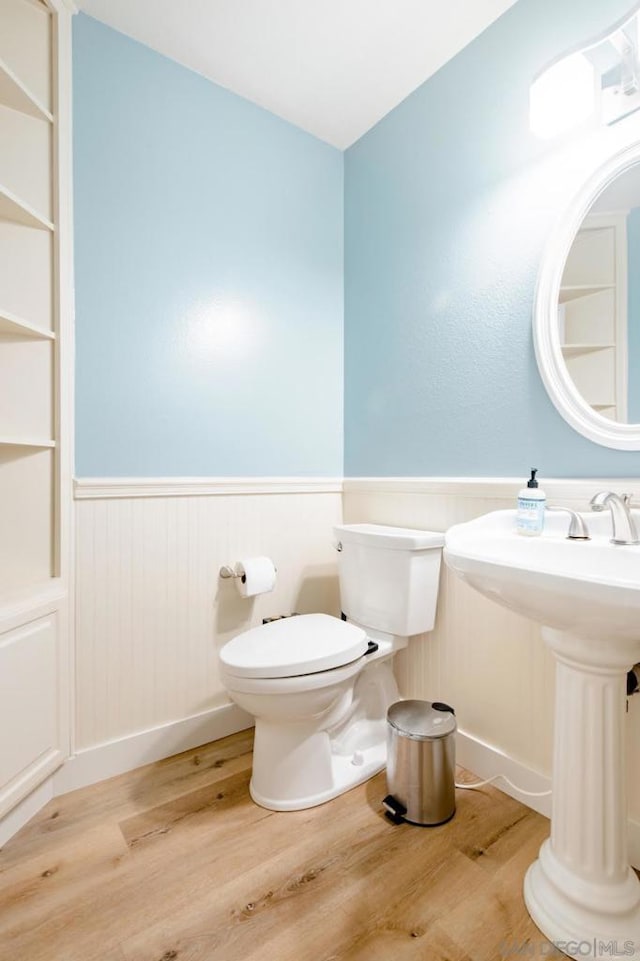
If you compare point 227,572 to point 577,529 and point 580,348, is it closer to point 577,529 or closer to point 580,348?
point 577,529

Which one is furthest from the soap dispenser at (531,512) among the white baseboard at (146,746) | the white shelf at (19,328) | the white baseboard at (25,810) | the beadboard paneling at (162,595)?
the white baseboard at (25,810)

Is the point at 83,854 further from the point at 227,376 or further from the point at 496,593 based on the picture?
the point at 227,376

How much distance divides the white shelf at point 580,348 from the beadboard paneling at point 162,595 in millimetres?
1113

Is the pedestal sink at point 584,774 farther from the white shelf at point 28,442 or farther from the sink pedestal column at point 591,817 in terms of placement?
the white shelf at point 28,442

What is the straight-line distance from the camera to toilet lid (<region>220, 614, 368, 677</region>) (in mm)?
1229

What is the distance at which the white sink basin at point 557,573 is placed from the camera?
2.30 feet

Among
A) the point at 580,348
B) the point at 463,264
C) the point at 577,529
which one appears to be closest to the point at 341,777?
the point at 577,529

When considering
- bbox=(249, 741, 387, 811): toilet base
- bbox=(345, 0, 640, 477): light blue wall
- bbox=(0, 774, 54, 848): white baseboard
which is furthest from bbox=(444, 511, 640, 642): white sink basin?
bbox=(0, 774, 54, 848): white baseboard

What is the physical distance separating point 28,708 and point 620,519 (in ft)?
5.22

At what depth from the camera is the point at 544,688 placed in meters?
A: 1.30

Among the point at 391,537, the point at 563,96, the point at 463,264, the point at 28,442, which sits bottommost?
the point at 391,537

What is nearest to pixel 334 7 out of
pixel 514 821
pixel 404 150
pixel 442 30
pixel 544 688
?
pixel 442 30

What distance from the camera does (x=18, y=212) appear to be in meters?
1.26

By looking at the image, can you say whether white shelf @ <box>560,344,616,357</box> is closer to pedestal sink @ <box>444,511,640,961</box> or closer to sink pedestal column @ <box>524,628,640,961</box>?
pedestal sink @ <box>444,511,640,961</box>
